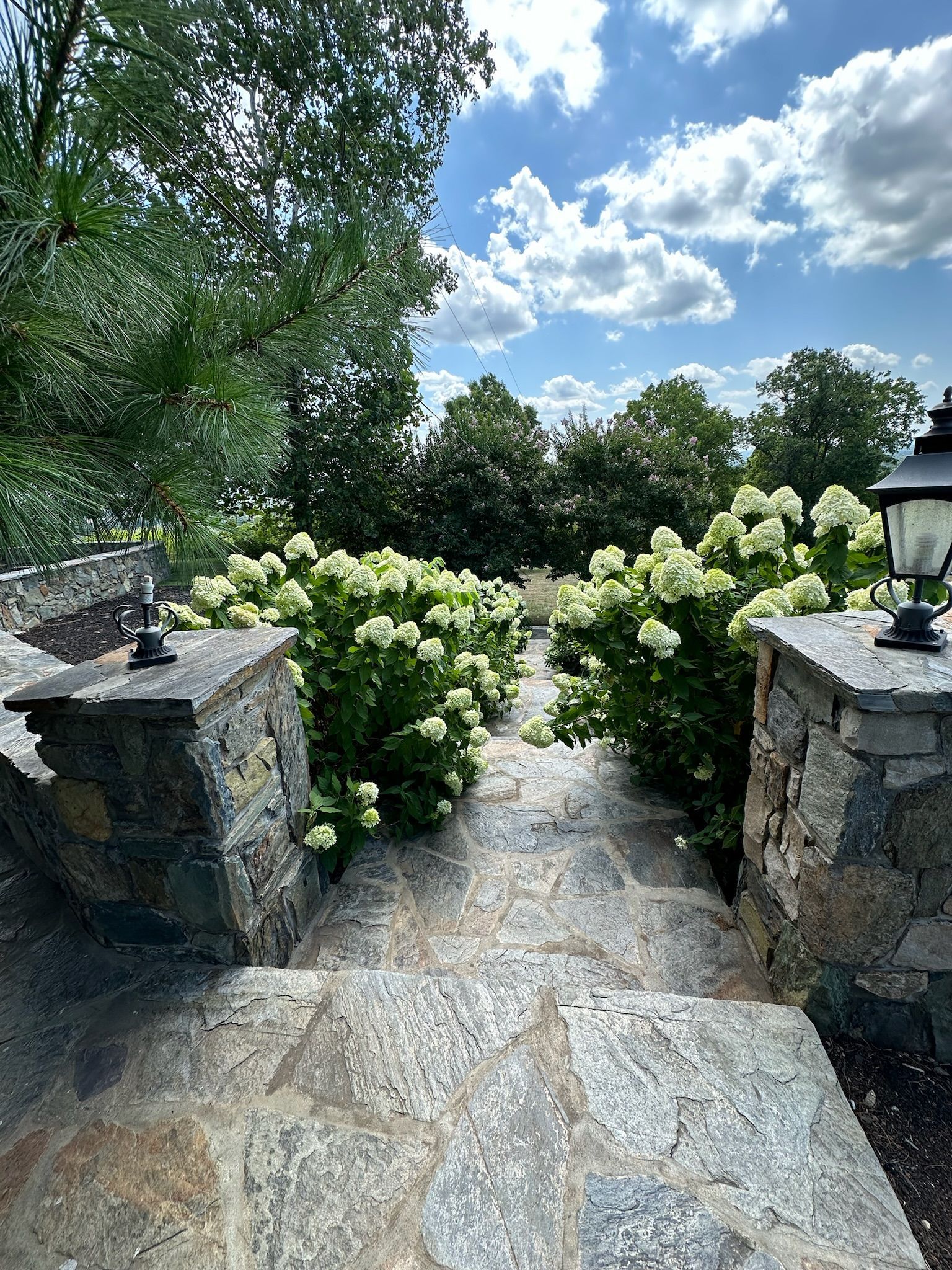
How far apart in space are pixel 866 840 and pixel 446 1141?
1.05 metres

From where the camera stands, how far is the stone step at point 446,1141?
2.82 feet

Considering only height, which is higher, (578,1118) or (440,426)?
(440,426)

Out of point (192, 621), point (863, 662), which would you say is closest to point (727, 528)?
Answer: point (863, 662)

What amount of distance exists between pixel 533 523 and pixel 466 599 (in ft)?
17.7

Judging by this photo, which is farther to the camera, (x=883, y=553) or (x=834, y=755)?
(x=883, y=553)

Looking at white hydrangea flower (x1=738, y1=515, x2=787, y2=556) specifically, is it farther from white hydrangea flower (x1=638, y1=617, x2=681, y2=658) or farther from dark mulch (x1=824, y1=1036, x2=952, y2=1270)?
dark mulch (x1=824, y1=1036, x2=952, y2=1270)

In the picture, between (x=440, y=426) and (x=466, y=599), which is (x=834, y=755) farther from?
(x=440, y=426)

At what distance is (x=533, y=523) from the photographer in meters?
7.89

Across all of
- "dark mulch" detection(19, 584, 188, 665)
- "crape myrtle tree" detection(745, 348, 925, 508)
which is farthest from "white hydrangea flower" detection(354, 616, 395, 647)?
"crape myrtle tree" detection(745, 348, 925, 508)

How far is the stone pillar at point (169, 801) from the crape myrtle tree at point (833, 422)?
44.1 ft

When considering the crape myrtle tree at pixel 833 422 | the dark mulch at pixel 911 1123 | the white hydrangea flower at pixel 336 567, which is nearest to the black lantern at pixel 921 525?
the dark mulch at pixel 911 1123

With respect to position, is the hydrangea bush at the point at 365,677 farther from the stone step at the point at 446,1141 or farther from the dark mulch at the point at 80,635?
the dark mulch at the point at 80,635

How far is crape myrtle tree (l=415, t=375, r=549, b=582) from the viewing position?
25.2 ft

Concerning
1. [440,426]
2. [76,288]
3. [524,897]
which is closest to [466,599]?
[524,897]
